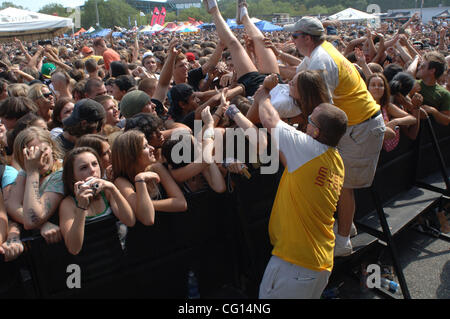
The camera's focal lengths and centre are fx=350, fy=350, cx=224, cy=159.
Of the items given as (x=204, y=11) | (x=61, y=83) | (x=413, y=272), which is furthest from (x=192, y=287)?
(x=204, y=11)

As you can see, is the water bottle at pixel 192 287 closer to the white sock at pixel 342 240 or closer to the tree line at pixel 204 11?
the white sock at pixel 342 240

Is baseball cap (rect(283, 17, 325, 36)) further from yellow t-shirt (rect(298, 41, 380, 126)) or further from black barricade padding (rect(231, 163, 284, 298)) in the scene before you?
black barricade padding (rect(231, 163, 284, 298))

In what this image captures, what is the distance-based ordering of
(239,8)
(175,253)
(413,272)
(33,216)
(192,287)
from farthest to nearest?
(239,8)
(413,272)
(192,287)
(175,253)
(33,216)

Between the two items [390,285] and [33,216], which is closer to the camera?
[33,216]

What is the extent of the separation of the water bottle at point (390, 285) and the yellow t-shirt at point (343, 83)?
1.69 metres

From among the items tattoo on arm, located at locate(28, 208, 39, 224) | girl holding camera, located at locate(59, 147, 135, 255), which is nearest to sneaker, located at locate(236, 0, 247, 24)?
girl holding camera, located at locate(59, 147, 135, 255)

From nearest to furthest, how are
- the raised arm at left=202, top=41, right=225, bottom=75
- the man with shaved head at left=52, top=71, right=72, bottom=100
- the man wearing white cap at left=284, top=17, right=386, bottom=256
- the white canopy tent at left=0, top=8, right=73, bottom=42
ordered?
1. the man wearing white cap at left=284, top=17, right=386, bottom=256
2. the raised arm at left=202, top=41, right=225, bottom=75
3. the man with shaved head at left=52, top=71, right=72, bottom=100
4. the white canopy tent at left=0, top=8, right=73, bottom=42

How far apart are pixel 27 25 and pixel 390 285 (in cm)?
1315

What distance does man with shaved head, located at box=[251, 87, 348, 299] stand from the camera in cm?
233

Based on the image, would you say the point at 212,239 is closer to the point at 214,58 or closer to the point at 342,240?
the point at 342,240

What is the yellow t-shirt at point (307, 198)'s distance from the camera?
91.9 inches

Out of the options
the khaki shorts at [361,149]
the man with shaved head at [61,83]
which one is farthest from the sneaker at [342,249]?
the man with shaved head at [61,83]

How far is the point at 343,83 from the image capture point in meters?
3.09
